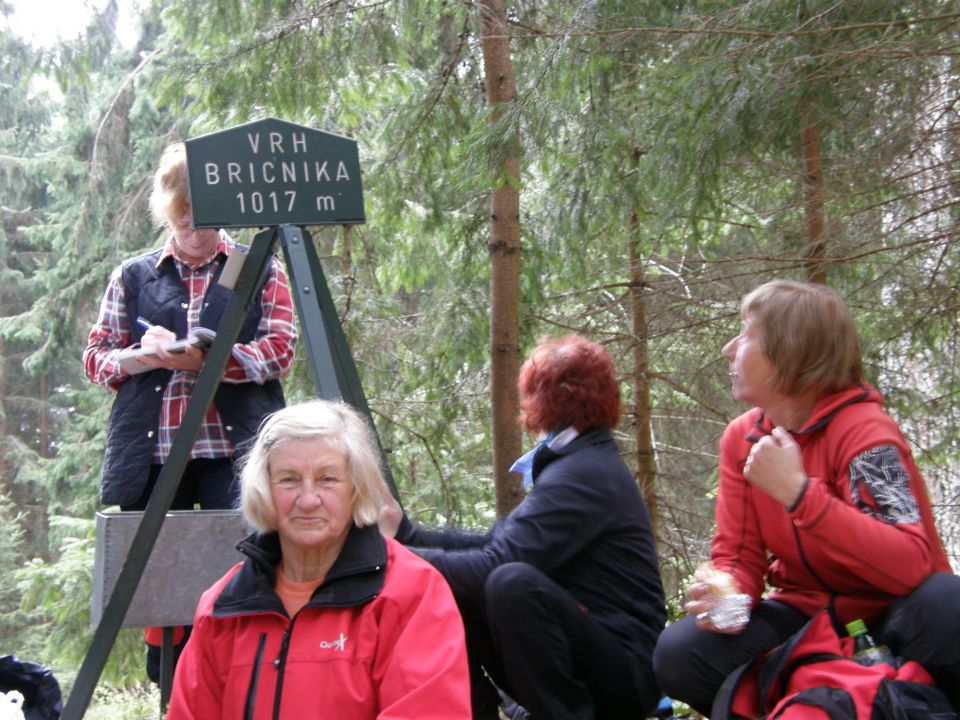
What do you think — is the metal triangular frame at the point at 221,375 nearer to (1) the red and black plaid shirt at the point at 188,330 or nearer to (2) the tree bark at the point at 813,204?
(1) the red and black plaid shirt at the point at 188,330

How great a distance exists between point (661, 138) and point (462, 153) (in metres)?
0.82

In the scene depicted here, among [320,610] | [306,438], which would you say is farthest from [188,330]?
[320,610]

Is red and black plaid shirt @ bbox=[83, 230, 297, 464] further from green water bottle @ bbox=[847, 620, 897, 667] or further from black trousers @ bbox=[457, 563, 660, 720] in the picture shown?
green water bottle @ bbox=[847, 620, 897, 667]

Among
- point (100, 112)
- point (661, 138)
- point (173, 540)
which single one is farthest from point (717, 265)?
point (100, 112)

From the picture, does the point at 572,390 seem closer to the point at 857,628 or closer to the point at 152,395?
the point at 857,628

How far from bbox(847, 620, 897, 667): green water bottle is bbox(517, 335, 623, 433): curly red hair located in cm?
99

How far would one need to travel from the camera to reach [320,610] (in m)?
2.21

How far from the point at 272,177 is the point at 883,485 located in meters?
1.88

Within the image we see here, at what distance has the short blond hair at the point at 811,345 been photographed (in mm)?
2594

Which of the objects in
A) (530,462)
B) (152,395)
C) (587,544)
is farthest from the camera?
(152,395)

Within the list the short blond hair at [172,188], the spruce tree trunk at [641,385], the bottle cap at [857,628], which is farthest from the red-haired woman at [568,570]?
the spruce tree trunk at [641,385]

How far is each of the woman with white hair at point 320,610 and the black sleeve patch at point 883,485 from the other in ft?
3.31

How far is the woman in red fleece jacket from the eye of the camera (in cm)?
229

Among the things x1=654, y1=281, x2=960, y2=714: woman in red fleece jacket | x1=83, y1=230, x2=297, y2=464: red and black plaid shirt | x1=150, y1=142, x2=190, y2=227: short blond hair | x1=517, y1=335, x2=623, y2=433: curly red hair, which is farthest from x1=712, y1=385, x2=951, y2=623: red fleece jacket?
x1=150, y1=142, x2=190, y2=227: short blond hair
